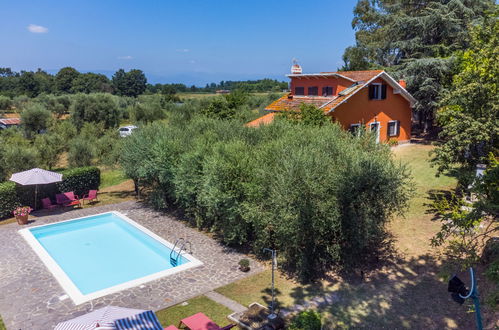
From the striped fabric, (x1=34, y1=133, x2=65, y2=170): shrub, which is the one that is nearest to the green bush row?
the striped fabric

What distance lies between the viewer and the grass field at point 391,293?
1048 cm

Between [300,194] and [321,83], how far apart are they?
904 inches

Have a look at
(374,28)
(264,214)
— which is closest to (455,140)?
(264,214)

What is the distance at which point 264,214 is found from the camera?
Answer: 45.2 ft

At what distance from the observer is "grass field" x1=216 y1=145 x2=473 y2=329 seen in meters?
10.5

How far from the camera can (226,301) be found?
1196cm

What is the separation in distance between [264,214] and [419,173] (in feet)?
51.4

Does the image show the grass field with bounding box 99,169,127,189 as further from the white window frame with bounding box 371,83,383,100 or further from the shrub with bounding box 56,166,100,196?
the white window frame with bounding box 371,83,383,100

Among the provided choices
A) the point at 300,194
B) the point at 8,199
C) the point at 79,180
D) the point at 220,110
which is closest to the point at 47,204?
the point at 8,199

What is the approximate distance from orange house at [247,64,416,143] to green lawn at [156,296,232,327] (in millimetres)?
17919

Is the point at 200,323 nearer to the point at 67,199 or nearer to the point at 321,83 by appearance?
the point at 67,199

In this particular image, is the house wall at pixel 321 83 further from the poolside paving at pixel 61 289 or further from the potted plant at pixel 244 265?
the potted plant at pixel 244 265

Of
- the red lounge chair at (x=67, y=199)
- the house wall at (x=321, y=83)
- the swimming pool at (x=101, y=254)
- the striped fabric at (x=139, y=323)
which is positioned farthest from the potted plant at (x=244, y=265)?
the house wall at (x=321, y=83)

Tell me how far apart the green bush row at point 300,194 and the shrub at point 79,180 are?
8.83 m
